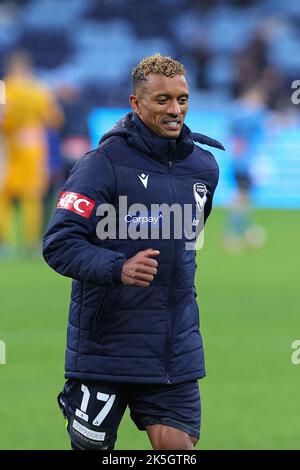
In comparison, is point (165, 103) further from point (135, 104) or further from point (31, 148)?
point (31, 148)

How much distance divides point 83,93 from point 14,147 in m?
9.45

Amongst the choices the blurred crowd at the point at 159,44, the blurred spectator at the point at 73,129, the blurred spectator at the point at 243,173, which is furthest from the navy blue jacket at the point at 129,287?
the blurred crowd at the point at 159,44

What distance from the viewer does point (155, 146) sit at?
16.6ft

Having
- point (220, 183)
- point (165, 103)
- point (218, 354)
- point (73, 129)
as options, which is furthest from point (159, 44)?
point (165, 103)

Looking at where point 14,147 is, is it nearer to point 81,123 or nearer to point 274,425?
point 81,123

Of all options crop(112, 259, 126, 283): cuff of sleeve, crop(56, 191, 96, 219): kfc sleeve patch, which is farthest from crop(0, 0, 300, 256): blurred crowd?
crop(112, 259, 126, 283): cuff of sleeve

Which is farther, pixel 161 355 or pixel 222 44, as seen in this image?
pixel 222 44

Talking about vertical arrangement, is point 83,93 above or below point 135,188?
above

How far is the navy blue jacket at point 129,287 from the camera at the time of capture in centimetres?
494

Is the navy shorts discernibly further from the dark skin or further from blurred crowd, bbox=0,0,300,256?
blurred crowd, bbox=0,0,300,256

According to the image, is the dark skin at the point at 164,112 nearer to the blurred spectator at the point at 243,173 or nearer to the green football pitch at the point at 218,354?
the green football pitch at the point at 218,354

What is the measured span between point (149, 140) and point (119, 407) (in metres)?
1.10

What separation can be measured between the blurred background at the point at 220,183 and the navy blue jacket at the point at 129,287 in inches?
73.9
